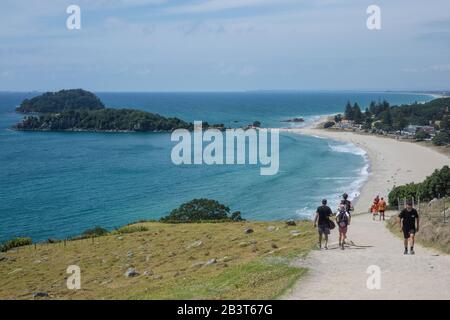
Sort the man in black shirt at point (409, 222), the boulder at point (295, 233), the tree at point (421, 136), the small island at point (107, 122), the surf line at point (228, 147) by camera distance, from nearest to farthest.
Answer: the man in black shirt at point (409, 222)
the boulder at point (295, 233)
the surf line at point (228, 147)
the tree at point (421, 136)
the small island at point (107, 122)

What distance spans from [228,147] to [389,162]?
122 feet

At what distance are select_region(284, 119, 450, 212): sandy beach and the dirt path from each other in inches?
1325

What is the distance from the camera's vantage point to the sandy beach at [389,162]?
64.8 meters

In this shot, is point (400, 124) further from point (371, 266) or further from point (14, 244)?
point (371, 266)

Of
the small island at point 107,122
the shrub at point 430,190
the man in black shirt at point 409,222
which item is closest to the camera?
the man in black shirt at point 409,222

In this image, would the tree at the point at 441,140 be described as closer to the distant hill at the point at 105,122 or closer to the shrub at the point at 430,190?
the distant hill at the point at 105,122

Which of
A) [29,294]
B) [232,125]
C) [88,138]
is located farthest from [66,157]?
→ [29,294]

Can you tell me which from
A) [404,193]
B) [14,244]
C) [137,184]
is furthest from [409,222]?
[137,184]

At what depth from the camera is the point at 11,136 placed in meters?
144

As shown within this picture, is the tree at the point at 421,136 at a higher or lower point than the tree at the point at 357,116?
lower

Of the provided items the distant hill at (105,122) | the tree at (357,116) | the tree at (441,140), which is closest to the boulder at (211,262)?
the tree at (441,140)

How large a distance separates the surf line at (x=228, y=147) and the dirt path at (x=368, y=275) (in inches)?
2517

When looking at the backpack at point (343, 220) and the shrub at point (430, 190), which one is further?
the shrub at point (430, 190)

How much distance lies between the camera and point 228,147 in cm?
11538
